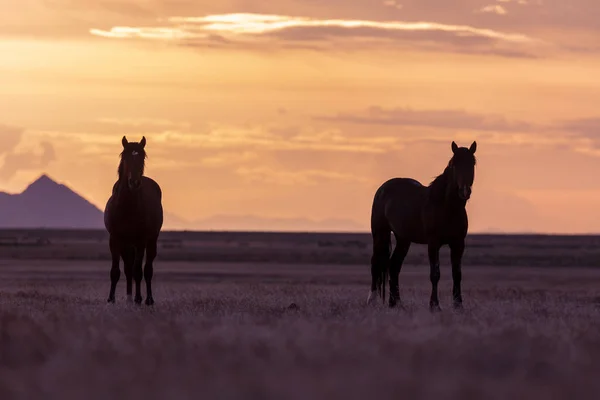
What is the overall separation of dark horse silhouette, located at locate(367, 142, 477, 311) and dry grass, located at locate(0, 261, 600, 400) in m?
1.06

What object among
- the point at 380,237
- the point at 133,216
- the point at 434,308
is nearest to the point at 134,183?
the point at 133,216

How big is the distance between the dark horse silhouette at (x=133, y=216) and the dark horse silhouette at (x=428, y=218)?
418cm

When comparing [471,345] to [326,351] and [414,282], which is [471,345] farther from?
[414,282]

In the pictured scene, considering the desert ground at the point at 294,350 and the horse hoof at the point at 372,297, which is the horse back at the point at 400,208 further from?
the desert ground at the point at 294,350

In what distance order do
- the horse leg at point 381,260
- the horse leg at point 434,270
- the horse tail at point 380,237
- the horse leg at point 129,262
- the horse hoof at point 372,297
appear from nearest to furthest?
the horse leg at point 434,270 < the horse leg at point 129,262 < the horse hoof at point 372,297 < the horse tail at point 380,237 < the horse leg at point 381,260

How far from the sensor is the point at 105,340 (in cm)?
1371

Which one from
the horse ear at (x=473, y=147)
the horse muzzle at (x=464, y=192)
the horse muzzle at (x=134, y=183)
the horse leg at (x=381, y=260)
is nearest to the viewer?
the horse muzzle at (x=464, y=192)

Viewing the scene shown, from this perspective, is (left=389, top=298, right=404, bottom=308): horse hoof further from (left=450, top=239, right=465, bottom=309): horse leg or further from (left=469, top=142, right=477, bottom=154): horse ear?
(left=469, top=142, right=477, bottom=154): horse ear

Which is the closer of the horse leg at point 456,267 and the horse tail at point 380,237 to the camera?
the horse leg at point 456,267

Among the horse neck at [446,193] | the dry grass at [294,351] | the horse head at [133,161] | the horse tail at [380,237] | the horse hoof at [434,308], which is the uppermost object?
the horse head at [133,161]

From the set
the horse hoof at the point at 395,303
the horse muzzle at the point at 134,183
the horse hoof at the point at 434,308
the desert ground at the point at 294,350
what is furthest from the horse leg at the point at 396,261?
the horse muzzle at the point at 134,183

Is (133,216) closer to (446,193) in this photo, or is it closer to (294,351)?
(446,193)

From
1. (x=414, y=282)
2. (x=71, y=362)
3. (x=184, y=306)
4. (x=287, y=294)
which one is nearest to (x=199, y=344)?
(x=71, y=362)

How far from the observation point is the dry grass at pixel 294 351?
10141mm
